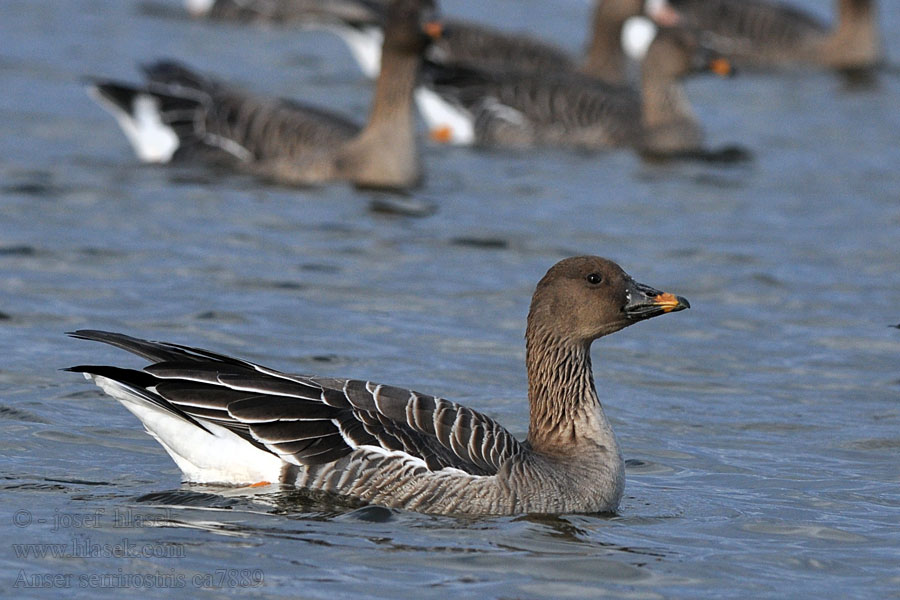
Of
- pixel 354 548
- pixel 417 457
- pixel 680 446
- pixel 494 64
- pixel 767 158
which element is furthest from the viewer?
pixel 494 64

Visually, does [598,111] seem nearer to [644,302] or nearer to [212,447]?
[644,302]

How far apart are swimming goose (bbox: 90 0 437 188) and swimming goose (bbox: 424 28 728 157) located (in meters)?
2.79

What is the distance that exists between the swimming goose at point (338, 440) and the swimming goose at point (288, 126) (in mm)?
8596

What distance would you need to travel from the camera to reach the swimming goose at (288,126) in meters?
16.4

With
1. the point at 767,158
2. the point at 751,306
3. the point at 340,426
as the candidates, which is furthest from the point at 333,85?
the point at 340,426

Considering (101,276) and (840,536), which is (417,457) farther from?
(101,276)

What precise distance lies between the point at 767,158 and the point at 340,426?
1249 cm

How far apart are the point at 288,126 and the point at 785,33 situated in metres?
11.4

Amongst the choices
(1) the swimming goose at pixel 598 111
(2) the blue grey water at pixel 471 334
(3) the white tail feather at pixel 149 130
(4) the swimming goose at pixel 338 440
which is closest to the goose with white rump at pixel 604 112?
(1) the swimming goose at pixel 598 111

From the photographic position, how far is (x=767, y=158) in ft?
63.3

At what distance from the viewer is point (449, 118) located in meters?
19.9

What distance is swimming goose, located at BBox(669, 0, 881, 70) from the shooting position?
24.8m

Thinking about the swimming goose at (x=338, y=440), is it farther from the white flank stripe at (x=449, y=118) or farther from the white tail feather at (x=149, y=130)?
the white flank stripe at (x=449, y=118)

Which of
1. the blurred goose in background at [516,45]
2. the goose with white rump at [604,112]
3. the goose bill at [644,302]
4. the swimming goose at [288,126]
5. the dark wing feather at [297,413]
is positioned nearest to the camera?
the dark wing feather at [297,413]
